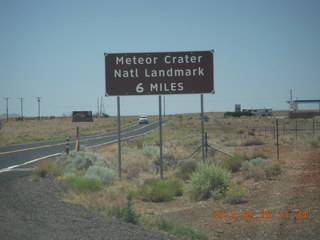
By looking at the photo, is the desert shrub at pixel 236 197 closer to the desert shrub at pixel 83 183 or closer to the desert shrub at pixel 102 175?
the desert shrub at pixel 83 183

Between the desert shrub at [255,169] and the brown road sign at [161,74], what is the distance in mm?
3282

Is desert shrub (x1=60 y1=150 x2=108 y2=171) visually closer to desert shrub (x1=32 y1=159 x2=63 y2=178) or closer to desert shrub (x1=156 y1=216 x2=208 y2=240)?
desert shrub (x1=32 y1=159 x2=63 y2=178)

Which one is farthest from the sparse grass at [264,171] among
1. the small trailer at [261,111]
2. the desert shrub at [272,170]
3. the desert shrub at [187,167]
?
the small trailer at [261,111]

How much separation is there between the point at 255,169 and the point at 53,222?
929 centimetres

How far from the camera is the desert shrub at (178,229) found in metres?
7.79

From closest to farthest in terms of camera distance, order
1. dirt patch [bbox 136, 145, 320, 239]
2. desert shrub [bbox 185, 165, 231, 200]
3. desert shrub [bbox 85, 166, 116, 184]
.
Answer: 1. dirt patch [bbox 136, 145, 320, 239]
2. desert shrub [bbox 185, 165, 231, 200]
3. desert shrub [bbox 85, 166, 116, 184]

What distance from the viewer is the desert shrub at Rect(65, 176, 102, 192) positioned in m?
12.3

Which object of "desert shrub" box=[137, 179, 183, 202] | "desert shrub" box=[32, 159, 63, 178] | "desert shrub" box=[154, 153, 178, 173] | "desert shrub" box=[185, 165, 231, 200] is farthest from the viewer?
"desert shrub" box=[154, 153, 178, 173]

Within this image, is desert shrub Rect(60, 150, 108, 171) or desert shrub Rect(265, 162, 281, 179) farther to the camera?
desert shrub Rect(60, 150, 108, 171)

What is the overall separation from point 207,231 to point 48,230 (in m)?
3.08

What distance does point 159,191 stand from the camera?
40.4ft

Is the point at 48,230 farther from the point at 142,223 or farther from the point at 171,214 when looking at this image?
the point at 171,214

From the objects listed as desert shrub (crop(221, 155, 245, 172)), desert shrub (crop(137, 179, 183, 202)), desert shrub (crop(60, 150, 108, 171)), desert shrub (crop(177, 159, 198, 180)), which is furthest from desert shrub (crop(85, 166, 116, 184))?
desert shrub (crop(221, 155, 245, 172))

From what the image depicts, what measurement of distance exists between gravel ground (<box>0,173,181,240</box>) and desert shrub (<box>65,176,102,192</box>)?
1.32 m
